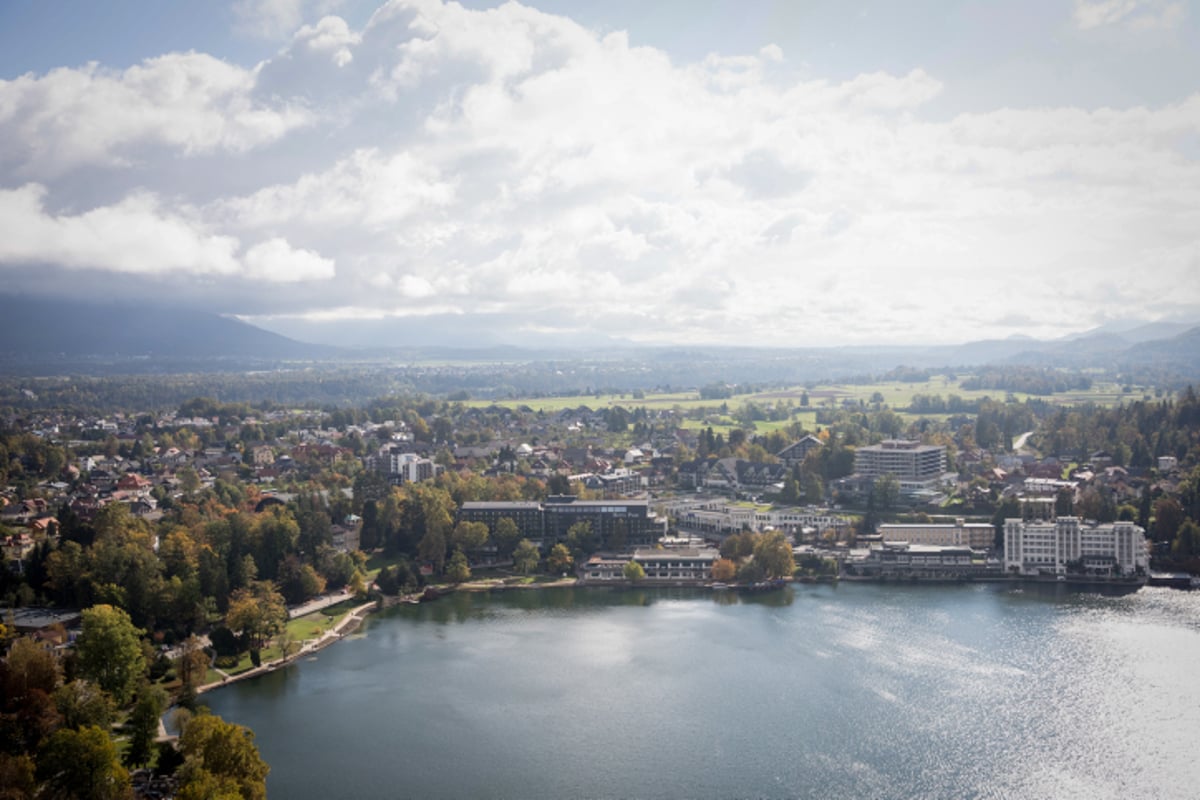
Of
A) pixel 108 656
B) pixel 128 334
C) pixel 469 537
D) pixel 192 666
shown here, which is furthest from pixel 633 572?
pixel 128 334

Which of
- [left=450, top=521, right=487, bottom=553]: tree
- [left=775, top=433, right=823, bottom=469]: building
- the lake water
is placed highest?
[left=775, top=433, right=823, bottom=469]: building

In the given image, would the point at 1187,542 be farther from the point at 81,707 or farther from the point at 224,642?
the point at 81,707

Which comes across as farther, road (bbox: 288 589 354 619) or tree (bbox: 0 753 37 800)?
road (bbox: 288 589 354 619)

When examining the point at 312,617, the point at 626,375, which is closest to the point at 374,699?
the point at 312,617

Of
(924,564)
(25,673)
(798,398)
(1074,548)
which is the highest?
(798,398)

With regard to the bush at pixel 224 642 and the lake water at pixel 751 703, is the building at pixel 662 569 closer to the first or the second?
the lake water at pixel 751 703

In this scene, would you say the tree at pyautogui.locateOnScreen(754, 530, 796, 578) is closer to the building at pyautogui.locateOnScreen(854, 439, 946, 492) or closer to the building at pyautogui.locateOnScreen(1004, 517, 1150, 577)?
the building at pyautogui.locateOnScreen(1004, 517, 1150, 577)

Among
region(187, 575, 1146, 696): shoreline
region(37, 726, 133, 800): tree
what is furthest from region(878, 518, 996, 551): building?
region(37, 726, 133, 800): tree

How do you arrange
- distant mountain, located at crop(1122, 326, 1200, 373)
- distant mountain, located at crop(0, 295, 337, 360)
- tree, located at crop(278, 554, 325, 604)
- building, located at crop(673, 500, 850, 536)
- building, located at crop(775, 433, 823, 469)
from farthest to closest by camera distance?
distant mountain, located at crop(1122, 326, 1200, 373)
distant mountain, located at crop(0, 295, 337, 360)
building, located at crop(775, 433, 823, 469)
building, located at crop(673, 500, 850, 536)
tree, located at crop(278, 554, 325, 604)
